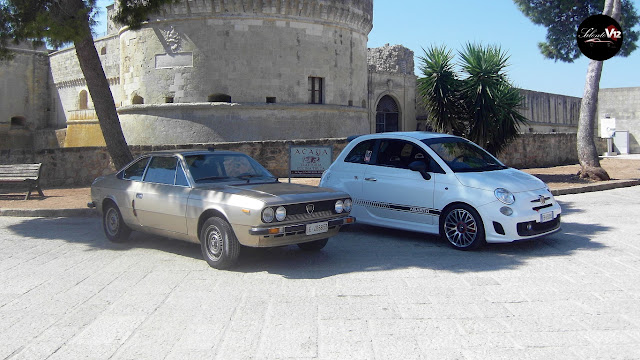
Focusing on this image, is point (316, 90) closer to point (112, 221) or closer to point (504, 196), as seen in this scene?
point (112, 221)

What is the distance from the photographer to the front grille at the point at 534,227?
7.45 m

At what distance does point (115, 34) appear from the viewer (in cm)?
3319

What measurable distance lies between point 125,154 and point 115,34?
23040 millimetres

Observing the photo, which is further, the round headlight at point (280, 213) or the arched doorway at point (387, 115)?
the arched doorway at point (387, 115)

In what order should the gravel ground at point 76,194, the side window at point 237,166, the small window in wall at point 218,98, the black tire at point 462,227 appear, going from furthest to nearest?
1. the small window in wall at point 218,98
2. the gravel ground at point 76,194
3. the side window at point 237,166
4. the black tire at point 462,227

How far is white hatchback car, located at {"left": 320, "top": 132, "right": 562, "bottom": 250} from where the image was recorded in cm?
754

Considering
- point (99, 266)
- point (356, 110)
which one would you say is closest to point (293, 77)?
point (356, 110)

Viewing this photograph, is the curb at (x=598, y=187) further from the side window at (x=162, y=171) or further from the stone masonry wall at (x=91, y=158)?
the side window at (x=162, y=171)

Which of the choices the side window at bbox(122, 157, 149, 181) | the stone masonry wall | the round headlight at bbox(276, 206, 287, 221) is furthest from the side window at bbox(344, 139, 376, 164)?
the stone masonry wall

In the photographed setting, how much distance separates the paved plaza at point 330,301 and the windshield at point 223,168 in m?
1.06

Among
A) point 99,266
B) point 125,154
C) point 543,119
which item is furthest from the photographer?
point 543,119

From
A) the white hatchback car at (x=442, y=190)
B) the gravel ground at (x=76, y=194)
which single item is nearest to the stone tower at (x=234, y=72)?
the gravel ground at (x=76, y=194)

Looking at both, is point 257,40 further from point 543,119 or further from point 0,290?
point 543,119

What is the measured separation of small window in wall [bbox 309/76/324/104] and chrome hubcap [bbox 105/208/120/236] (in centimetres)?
1583
